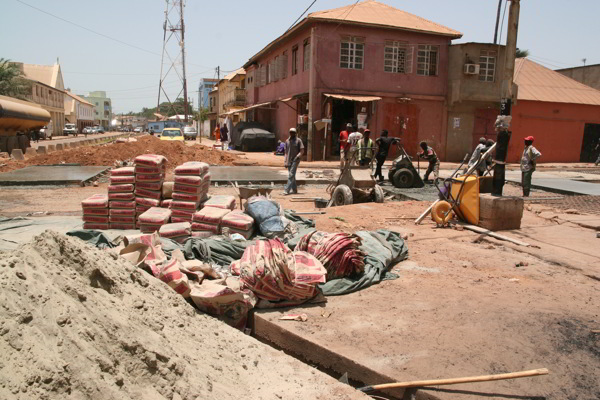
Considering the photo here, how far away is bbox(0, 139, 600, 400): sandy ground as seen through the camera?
3297 mm

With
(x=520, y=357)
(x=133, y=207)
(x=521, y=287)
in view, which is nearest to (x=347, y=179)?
(x=133, y=207)

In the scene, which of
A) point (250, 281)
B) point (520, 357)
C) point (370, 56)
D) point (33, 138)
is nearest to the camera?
point (520, 357)

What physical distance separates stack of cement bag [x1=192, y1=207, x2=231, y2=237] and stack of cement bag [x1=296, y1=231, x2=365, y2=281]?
163cm

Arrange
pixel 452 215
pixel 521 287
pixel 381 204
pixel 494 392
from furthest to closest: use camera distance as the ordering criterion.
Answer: pixel 381 204, pixel 452 215, pixel 521 287, pixel 494 392

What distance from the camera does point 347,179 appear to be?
10.5m

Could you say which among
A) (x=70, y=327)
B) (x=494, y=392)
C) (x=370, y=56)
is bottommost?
(x=494, y=392)

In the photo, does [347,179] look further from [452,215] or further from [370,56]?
[370,56]

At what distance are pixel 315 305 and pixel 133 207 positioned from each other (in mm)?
3861

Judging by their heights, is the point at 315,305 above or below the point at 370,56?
below

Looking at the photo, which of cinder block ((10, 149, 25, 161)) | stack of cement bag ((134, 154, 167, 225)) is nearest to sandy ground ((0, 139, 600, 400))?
stack of cement bag ((134, 154, 167, 225))

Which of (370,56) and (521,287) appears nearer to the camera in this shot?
(521,287)

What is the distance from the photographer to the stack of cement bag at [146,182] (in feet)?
23.4

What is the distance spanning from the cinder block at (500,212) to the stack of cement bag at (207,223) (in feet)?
14.1

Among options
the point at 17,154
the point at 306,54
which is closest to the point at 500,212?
the point at 306,54
